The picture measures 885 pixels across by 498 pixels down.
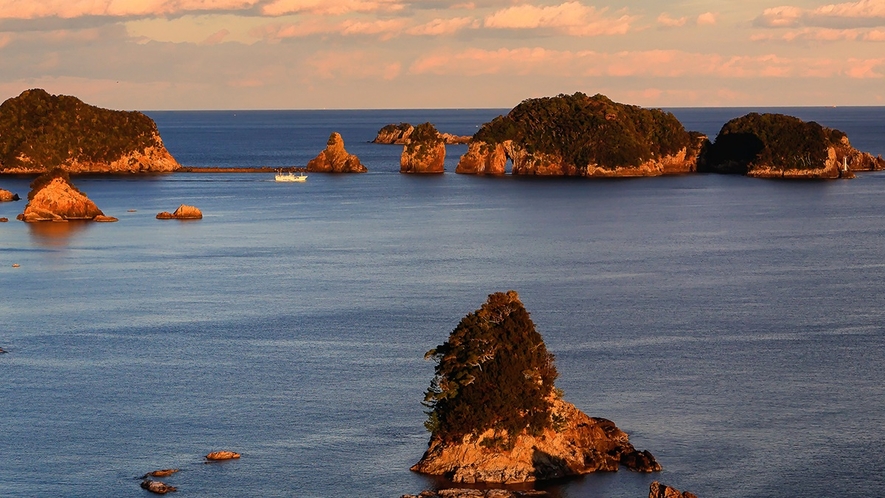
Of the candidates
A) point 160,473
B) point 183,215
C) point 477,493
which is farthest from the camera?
point 183,215

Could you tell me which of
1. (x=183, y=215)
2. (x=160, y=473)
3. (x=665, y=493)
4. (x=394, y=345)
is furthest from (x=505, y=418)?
(x=183, y=215)

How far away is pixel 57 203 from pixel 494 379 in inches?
4349

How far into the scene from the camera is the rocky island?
51156 mm

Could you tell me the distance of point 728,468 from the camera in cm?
5300

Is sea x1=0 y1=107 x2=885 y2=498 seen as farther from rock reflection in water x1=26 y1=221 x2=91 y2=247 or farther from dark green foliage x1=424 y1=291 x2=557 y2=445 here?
dark green foliage x1=424 y1=291 x2=557 y2=445

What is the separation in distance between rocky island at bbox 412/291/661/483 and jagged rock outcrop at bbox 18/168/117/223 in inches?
4244

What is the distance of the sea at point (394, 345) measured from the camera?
5388cm

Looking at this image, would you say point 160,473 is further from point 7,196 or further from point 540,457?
point 7,196

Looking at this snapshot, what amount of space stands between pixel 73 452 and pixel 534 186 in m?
147

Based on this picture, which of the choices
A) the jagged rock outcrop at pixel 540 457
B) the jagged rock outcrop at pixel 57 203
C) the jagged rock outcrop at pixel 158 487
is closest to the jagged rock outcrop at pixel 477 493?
the jagged rock outcrop at pixel 540 457

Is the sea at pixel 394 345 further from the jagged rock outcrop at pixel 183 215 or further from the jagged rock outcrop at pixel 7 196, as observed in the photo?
the jagged rock outcrop at pixel 7 196

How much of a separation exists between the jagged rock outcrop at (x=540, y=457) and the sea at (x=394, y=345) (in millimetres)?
895

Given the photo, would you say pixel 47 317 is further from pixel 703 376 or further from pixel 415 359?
pixel 703 376

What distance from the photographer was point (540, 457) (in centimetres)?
5153
